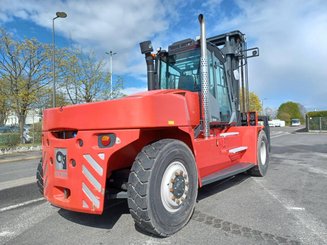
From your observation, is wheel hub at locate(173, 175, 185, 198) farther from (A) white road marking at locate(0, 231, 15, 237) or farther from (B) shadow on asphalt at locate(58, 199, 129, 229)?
(A) white road marking at locate(0, 231, 15, 237)

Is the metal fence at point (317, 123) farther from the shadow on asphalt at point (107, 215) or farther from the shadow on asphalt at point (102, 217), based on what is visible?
the shadow on asphalt at point (102, 217)

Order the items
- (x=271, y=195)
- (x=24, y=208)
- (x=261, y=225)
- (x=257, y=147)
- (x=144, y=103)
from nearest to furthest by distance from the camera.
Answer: (x=144, y=103) → (x=261, y=225) → (x=24, y=208) → (x=271, y=195) → (x=257, y=147)

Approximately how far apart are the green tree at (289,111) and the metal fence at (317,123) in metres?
45.2

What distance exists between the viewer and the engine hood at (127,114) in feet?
11.5

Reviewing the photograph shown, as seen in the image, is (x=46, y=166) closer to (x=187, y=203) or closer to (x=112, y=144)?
(x=112, y=144)

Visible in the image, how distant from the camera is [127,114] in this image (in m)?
3.51

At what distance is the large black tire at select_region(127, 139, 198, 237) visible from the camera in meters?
3.48

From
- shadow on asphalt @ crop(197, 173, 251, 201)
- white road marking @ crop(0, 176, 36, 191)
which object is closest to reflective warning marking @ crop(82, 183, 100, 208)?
shadow on asphalt @ crop(197, 173, 251, 201)

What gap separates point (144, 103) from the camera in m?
3.50

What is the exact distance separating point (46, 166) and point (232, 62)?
16.8ft

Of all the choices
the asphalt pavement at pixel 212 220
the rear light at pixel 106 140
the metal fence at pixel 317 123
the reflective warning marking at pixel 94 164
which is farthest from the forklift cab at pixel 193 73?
the metal fence at pixel 317 123

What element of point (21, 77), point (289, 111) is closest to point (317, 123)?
point (21, 77)

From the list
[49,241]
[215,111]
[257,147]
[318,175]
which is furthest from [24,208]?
[318,175]

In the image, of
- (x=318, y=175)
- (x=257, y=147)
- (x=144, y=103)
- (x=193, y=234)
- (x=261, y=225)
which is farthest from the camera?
(x=318, y=175)
